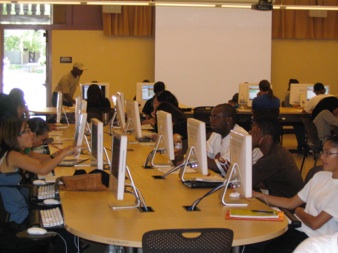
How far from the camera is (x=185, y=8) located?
14.2 metres

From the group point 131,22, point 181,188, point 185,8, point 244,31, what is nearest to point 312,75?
point 244,31

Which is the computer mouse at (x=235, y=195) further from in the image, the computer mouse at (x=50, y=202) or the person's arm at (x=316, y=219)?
the computer mouse at (x=50, y=202)

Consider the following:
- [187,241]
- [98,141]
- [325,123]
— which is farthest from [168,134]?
[325,123]

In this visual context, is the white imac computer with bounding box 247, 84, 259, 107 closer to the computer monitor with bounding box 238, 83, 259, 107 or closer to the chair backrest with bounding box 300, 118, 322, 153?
the computer monitor with bounding box 238, 83, 259, 107

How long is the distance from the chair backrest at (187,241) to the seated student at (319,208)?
2.73ft

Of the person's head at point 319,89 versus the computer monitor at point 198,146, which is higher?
the person's head at point 319,89

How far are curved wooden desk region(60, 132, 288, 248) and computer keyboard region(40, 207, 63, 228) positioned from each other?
7cm

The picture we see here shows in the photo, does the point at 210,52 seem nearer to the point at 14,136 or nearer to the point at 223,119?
the point at 223,119

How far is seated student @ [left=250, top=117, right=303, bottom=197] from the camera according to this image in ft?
15.9

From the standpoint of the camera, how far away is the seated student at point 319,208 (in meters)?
3.88

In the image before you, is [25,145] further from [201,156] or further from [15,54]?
[15,54]

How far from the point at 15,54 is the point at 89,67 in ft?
5.32

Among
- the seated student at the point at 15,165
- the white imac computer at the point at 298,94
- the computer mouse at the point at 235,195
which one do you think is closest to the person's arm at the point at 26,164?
the seated student at the point at 15,165

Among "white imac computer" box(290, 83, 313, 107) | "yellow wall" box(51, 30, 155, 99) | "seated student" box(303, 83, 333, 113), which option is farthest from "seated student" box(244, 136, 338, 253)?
"yellow wall" box(51, 30, 155, 99)
